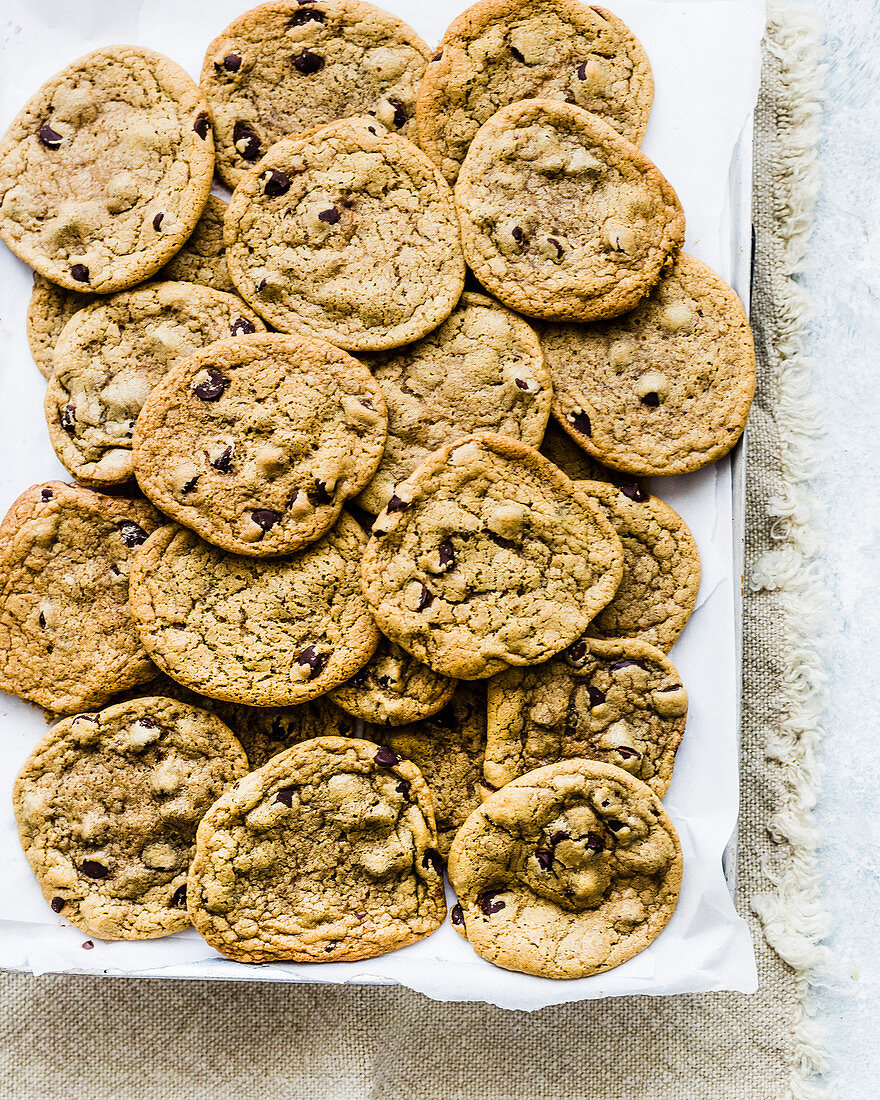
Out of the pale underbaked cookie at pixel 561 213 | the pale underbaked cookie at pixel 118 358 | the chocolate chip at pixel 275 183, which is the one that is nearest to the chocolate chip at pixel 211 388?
the pale underbaked cookie at pixel 118 358

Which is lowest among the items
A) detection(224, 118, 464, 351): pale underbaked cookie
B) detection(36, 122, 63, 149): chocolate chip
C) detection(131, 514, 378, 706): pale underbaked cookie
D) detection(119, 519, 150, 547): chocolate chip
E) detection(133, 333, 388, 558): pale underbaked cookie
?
detection(131, 514, 378, 706): pale underbaked cookie

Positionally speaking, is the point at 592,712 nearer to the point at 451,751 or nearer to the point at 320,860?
the point at 451,751

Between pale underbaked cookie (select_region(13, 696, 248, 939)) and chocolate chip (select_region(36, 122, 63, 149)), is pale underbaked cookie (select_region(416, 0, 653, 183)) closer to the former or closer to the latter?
chocolate chip (select_region(36, 122, 63, 149))

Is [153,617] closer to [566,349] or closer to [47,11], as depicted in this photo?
[566,349]

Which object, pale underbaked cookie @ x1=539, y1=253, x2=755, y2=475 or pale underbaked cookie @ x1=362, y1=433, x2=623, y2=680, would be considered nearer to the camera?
pale underbaked cookie @ x1=362, y1=433, x2=623, y2=680

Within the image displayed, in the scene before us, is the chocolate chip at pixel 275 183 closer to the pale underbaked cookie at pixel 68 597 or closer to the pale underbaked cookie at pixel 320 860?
the pale underbaked cookie at pixel 68 597

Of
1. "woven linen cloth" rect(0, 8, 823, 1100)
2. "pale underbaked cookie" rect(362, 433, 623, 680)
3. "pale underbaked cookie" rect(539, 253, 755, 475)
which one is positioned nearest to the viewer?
"pale underbaked cookie" rect(362, 433, 623, 680)

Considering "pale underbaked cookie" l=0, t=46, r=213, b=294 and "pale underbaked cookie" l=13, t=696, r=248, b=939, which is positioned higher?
"pale underbaked cookie" l=0, t=46, r=213, b=294

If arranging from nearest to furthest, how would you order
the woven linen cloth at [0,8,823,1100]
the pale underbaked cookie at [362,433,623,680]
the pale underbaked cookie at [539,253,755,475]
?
1. the pale underbaked cookie at [362,433,623,680]
2. the pale underbaked cookie at [539,253,755,475]
3. the woven linen cloth at [0,8,823,1100]

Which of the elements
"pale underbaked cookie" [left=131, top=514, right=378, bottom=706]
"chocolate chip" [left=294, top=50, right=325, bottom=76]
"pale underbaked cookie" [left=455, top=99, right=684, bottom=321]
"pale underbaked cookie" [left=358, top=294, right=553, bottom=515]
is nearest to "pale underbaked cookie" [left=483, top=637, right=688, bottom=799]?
"pale underbaked cookie" [left=131, top=514, right=378, bottom=706]
